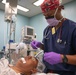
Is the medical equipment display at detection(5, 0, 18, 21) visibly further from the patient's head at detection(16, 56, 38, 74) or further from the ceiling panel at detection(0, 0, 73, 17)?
the ceiling panel at detection(0, 0, 73, 17)

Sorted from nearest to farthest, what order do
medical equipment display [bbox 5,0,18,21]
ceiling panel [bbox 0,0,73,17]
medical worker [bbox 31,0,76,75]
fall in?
1. medical worker [bbox 31,0,76,75]
2. medical equipment display [bbox 5,0,18,21]
3. ceiling panel [bbox 0,0,73,17]

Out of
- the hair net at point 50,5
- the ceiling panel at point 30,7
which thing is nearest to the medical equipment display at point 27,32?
the ceiling panel at point 30,7

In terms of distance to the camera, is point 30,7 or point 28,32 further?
point 30,7

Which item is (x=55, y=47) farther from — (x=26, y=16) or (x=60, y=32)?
(x=26, y=16)

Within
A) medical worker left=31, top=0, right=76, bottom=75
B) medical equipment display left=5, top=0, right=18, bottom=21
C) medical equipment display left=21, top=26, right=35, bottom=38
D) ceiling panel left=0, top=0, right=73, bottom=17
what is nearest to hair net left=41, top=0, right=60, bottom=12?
medical worker left=31, top=0, right=76, bottom=75

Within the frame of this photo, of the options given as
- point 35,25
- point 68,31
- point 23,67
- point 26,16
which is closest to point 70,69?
point 68,31

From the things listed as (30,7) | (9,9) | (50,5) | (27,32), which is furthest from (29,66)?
(30,7)

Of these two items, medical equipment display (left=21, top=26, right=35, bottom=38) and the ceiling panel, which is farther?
the ceiling panel

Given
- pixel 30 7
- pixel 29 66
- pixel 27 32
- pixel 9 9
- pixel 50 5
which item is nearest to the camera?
pixel 50 5

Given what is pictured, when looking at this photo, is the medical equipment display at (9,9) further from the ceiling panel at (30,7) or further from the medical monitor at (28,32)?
the ceiling panel at (30,7)

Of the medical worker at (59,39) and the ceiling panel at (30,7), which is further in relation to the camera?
the ceiling panel at (30,7)

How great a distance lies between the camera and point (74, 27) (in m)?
1.29

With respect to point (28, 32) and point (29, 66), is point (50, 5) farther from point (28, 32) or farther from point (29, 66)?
point (28, 32)

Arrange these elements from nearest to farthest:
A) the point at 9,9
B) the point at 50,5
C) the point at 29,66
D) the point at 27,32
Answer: the point at 50,5, the point at 29,66, the point at 9,9, the point at 27,32
